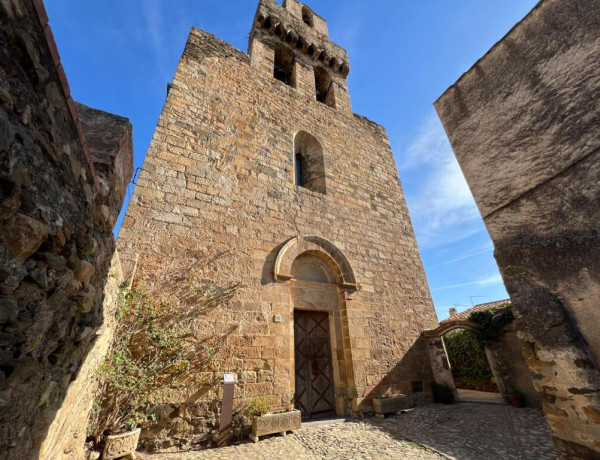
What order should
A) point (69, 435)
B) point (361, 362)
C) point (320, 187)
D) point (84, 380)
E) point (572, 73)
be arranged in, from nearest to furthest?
point (69, 435) < point (84, 380) < point (572, 73) < point (361, 362) < point (320, 187)

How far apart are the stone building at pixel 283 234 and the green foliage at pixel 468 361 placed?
3885 mm

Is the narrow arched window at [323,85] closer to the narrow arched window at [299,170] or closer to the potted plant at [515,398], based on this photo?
the narrow arched window at [299,170]

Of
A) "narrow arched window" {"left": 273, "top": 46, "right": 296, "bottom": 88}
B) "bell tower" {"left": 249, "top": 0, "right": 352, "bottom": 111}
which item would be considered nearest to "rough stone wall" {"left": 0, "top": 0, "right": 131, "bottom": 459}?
"bell tower" {"left": 249, "top": 0, "right": 352, "bottom": 111}

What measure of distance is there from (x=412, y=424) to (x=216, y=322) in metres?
3.79

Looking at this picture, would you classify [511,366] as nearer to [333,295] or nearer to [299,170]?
[333,295]

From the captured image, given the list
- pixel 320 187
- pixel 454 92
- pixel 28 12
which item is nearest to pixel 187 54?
pixel 320 187

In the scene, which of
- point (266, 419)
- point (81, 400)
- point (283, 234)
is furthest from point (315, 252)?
point (81, 400)

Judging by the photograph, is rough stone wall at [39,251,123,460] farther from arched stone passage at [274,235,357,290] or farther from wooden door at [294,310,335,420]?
wooden door at [294,310,335,420]

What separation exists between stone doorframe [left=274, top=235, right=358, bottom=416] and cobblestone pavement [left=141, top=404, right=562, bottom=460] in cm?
69

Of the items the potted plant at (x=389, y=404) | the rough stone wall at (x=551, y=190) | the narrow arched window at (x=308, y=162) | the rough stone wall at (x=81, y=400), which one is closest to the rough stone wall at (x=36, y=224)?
the rough stone wall at (x=81, y=400)

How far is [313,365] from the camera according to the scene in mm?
5410

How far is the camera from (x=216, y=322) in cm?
429

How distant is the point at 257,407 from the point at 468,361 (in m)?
8.75

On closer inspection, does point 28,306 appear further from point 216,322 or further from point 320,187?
point 320,187
